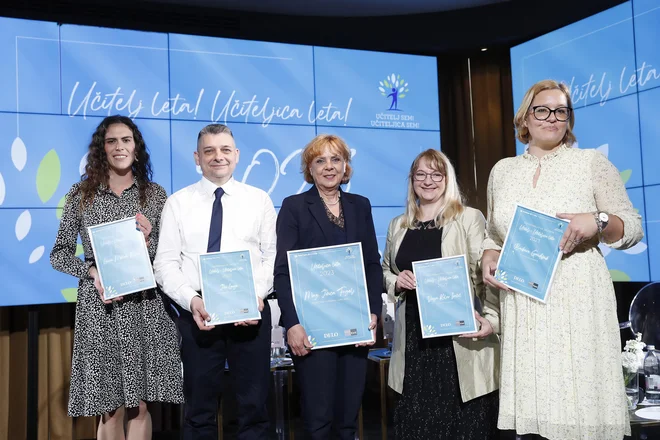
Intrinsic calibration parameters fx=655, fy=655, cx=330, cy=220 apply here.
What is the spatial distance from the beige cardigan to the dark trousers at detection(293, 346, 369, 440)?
199 mm

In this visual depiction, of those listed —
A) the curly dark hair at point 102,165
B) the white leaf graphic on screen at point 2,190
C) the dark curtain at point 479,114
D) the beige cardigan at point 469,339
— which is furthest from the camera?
the dark curtain at point 479,114

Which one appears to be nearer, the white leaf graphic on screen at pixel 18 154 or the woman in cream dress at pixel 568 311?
the woman in cream dress at pixel 568 311

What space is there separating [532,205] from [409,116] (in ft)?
11.9

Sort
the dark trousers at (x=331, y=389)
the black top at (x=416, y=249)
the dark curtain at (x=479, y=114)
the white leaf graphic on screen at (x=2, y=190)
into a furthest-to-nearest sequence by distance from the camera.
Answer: the dark curtain at (x=479, y=114) → the white leaf graphic on screen at (x=2, y=190) → the black top at (x=416, y=249) → the dark trousers at (x=331, y=389)

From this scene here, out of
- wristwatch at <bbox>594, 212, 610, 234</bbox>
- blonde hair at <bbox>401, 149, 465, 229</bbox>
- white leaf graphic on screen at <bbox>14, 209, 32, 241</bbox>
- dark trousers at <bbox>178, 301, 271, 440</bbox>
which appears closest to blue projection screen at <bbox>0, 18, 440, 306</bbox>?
white leaf graphic on screen at <bbox>14, 209, 32, 241</bbox>

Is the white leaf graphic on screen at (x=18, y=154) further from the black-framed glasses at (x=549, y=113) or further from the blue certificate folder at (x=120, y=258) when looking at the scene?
the black-framed glasses at (x=549, y=113)

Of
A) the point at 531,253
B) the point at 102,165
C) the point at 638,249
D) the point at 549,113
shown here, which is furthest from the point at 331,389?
the point at 638,249

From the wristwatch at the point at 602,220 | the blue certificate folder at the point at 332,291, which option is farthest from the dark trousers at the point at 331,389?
the wristwatch at the point at 602,220

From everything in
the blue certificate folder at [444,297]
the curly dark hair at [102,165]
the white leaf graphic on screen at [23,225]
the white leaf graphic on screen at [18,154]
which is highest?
the white leaf graphic on screen at [18,154]

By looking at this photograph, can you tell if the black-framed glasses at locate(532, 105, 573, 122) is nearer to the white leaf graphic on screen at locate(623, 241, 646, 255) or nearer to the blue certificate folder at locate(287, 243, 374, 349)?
the blue certificate folder at locate(287, 243, 374, 349)

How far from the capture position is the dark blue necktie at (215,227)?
2.73 m

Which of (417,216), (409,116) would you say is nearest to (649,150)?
(409,116)

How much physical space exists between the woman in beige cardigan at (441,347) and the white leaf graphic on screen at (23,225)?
2911 mm

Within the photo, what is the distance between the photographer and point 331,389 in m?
2.57
